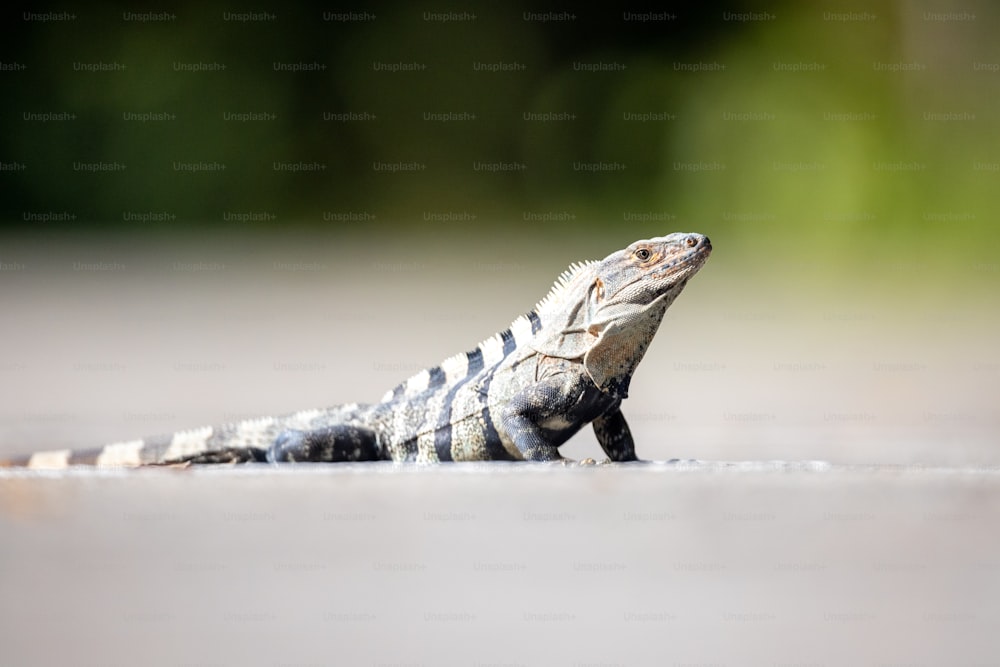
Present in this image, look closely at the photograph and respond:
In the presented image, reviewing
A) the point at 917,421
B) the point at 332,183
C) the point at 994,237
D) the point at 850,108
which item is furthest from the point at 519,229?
the point at 917,421

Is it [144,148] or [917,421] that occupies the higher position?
[144,148]

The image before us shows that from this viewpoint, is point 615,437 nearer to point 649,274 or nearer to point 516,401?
point 516,401

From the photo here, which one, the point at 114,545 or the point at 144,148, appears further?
the point at 144,148

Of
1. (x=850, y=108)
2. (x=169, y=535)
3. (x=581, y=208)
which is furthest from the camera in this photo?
(x=581, y=208)

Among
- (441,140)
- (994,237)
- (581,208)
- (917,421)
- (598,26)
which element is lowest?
(917,421)

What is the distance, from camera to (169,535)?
5445 mm

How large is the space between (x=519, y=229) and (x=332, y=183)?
3.70 meters

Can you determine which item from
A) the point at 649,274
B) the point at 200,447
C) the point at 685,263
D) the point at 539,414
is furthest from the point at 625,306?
the point at 200,447

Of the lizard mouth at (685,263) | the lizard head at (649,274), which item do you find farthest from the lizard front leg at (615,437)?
the lizard mouth at (685,263)

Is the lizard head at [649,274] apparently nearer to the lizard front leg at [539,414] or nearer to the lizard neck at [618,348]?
the lizard neck at [618,348]

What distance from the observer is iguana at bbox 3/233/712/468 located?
657 cm

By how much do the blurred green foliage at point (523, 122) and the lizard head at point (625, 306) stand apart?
15034 millimetres

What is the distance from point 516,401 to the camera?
661 centimetres

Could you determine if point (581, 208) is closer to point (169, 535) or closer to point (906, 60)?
point (906, 60)
